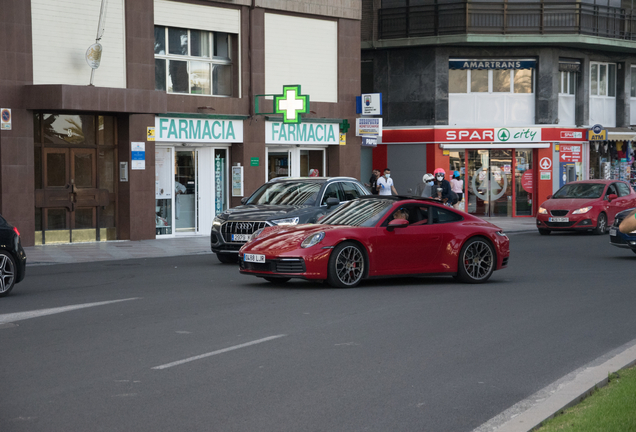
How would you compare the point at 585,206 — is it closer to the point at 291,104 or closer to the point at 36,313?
the point at 291,104

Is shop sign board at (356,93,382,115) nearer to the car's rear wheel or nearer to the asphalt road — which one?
the car's rear wheel

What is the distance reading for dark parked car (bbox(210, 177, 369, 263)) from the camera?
1650 cm

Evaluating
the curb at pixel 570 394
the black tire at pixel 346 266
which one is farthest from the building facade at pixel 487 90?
the curb at pixel 570 394

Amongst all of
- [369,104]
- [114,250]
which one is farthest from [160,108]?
[369,104]

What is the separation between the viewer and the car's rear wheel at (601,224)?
26031 mm

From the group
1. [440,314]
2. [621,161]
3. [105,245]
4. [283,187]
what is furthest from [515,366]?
[621,161]

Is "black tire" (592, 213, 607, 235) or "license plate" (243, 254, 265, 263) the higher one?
"license plate" (243, 254, 265, 263)

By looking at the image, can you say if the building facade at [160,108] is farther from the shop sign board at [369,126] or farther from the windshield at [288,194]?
the windshield at [288,194]

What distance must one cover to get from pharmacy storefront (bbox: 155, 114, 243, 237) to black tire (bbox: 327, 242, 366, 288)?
1310cm

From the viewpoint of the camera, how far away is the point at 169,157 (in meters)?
25.5

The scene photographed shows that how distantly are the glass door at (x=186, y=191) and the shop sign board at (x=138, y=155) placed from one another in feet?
5.56

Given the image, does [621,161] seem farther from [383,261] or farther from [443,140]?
[383,261]

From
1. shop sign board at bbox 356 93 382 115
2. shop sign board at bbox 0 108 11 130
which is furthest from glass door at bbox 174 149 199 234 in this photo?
shop sign board at bbox 356 93 382 115

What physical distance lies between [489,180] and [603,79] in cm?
760
